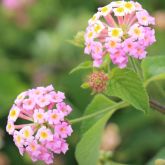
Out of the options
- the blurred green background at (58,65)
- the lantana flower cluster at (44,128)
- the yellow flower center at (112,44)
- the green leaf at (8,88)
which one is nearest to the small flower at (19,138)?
the lantana flower cluster at (44,128)

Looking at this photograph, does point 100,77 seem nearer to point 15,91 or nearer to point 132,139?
point 132,139

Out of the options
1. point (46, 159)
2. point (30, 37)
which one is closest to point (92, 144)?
point (46, 159)

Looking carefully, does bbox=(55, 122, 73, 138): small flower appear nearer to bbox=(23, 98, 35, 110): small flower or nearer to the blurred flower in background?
bbox=(23, 98, 35, 110): small flower

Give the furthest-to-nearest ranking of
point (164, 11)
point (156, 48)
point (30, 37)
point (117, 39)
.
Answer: point (30, 37)
point (164, 11)
point (156, 48)
point (117, 39)

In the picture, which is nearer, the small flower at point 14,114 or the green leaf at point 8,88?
the small flower at point 14,114

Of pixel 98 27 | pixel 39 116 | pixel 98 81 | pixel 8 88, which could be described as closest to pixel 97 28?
pixel 98 27

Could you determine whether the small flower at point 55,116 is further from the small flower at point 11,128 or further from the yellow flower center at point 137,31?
the yellow flower center at point 137,31
